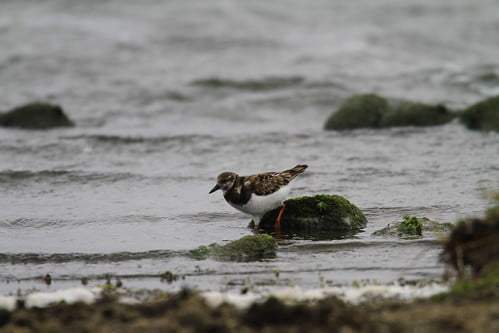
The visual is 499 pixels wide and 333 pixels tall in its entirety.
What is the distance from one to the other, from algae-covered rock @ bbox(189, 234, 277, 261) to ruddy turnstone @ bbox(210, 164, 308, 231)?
2.48ft

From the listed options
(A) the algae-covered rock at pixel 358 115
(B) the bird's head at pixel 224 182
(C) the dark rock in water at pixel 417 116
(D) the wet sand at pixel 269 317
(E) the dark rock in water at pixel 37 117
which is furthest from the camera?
(E) the dark rock in water at pixel 37 117

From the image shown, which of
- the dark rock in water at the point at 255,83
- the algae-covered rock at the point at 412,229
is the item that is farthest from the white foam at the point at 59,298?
the dark rock in water at the point at 255,83

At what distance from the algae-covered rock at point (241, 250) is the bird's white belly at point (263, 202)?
0.73 metres

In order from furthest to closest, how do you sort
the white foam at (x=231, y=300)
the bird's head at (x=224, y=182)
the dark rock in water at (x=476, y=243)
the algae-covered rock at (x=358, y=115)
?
1. the algae-covered rock at (x=358, y=115)
2. the bird's head at (x=224, y=182)
3. the white foam at (x=231, y=300)
4. the dark rock in water at (x=476, y=243)

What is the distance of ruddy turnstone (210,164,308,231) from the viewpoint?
7824 millimetres

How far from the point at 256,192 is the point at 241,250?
3.52ft

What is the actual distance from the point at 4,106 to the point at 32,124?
2274 mm

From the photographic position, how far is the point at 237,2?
2430 centimetres

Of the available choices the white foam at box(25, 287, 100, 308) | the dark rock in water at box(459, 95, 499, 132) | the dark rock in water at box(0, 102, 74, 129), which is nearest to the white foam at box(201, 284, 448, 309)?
the white foam at box(25, 287, 100, 308)

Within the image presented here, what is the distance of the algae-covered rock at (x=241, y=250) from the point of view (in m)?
6.89

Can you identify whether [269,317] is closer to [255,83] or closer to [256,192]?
[256,192]

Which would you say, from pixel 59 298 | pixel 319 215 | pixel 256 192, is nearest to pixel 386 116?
pixel 319 215

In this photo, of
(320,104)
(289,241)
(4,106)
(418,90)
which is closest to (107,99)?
(4,106)

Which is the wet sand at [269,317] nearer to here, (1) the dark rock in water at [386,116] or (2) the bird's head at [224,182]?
(2) the bird's head at [224,182]
